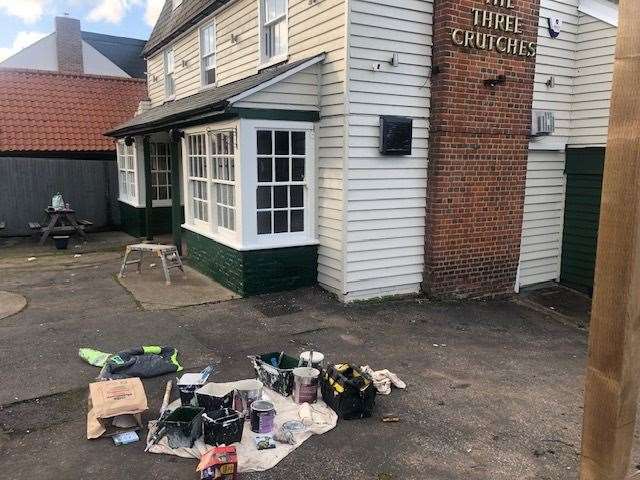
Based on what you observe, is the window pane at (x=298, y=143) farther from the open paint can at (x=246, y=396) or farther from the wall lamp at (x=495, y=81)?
the open paint can at (x=246, y=396)

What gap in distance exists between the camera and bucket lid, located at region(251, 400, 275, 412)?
13.3ft

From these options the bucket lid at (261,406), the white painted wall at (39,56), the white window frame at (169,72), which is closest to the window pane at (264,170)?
the bucket lid at (261,406)

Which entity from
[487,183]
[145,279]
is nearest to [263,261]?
[145,279]

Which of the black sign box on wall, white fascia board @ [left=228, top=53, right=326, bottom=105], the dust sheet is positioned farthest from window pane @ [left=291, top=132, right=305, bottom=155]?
the dust sheet

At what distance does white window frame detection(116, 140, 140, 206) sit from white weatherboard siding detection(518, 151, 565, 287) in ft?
31.2

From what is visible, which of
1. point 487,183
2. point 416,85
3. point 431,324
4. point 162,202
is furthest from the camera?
point 162,202

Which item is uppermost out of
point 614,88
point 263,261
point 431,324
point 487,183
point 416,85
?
point 416,85

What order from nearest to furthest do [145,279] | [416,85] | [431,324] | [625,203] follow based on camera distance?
1. [625,203]
2. [431,324]
3. [416,85]
4. [145,279]

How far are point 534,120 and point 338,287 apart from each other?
4.43 m

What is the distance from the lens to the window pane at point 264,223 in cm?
782

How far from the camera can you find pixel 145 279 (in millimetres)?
9078

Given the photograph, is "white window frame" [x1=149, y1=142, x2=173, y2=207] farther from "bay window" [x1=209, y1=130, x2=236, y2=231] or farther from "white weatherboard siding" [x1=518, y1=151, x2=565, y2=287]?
"white weatherboard siding" [x1=518, y1=151, x2=565, y2=287]

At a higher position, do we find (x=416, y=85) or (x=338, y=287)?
(x=416, y=85)

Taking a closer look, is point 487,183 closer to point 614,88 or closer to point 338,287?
point 338,287
